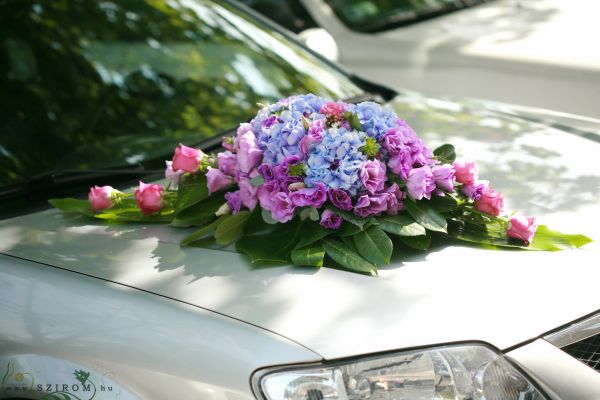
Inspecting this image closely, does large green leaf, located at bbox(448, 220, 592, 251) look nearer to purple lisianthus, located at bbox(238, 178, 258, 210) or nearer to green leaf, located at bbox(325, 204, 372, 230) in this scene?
green leaf, located at bbox(325, 204, 372, 230)

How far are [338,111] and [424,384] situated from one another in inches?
32.8

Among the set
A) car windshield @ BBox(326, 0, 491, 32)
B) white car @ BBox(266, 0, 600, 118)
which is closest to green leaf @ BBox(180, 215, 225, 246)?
white car @ BBox(266, 0, 600, 118)

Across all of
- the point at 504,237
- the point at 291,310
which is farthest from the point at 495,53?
the point at 291,310

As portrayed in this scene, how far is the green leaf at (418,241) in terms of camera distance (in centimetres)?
237

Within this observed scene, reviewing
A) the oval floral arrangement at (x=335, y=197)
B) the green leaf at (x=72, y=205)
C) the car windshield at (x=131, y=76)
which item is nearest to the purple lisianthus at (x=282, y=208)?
the oval floral arrangement at (x=335, y=197)

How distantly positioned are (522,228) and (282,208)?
1.96 feet

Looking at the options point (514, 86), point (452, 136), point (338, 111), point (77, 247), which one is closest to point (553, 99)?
point (514, 86)

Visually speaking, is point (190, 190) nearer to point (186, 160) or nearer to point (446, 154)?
point (186, 160)

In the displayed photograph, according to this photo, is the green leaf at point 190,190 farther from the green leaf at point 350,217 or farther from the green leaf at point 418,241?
the green leaf at point 418,241

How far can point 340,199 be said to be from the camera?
2438 mm

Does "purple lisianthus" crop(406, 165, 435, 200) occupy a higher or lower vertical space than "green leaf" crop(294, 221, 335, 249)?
higher

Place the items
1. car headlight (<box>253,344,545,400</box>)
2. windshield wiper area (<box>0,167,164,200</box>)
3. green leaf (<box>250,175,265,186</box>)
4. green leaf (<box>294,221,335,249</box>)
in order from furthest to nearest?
windshield wiper area (<box>0,167,164,200</box>)
green leaf (<box>250,175,265,186</box>)
green leaf (<box>294,221,335,249</box>)
car headlight (<box>253,344,545,400</box>)

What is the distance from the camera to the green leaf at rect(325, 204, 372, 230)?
2.41 metres

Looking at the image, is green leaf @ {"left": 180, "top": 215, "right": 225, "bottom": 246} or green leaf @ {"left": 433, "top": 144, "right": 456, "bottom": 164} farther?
green leaf @ {"left": 433, "top": 144, "right": 456, "bottom": 164}
